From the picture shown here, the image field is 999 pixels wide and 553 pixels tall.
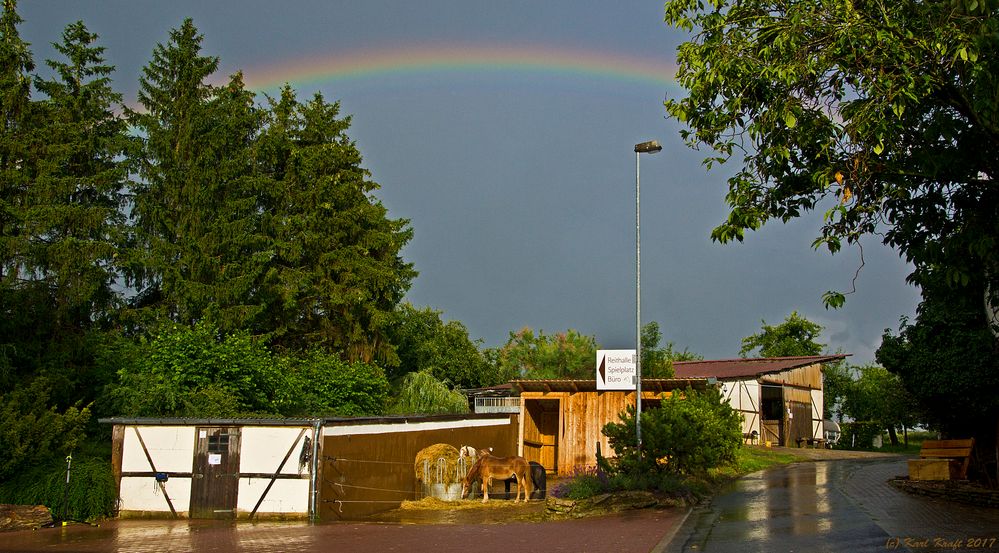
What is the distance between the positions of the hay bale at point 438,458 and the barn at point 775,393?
1906 cm

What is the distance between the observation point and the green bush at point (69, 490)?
21031 millimetres

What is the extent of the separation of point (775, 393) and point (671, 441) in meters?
24.7

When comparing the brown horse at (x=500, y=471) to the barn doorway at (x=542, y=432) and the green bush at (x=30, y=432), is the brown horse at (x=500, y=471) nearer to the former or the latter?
the barn doorway at (x=542, y=432)

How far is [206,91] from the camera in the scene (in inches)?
1527

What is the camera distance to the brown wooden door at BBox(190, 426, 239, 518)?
22.2m

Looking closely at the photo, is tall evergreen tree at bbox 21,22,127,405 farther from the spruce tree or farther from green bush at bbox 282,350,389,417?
green bush at bbox 282,350,389,417

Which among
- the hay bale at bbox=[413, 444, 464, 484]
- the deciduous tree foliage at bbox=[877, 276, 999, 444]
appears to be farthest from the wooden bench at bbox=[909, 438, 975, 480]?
the hay bale at bbox=[413, 444, 464, 484]

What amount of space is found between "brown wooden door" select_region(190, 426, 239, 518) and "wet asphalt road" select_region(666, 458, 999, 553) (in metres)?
12.1

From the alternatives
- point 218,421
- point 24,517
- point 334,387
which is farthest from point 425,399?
point 24,517

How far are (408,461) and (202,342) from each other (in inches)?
375

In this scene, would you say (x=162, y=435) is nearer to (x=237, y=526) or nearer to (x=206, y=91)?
(x=237, y=526)

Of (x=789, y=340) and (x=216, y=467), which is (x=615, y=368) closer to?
Result: (x=216, y=467)

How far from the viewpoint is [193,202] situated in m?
36.6

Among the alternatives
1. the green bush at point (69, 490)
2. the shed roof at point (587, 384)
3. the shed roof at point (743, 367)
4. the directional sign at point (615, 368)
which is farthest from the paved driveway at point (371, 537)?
the shed roof at point (743, 367)
